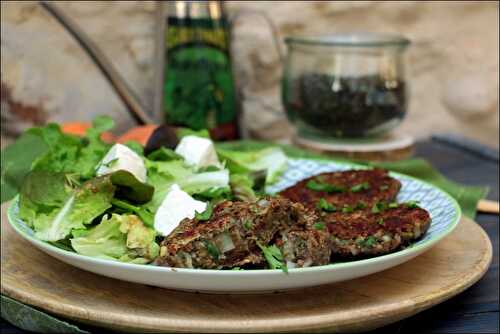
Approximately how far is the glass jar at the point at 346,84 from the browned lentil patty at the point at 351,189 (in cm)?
59

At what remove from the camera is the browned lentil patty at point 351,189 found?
1.11 meters

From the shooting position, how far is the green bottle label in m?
1.89

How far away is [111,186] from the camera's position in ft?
3.25

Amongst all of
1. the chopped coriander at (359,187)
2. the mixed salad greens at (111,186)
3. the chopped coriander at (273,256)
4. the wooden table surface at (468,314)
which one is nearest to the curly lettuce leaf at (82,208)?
the mixed salad greens at (111,186)

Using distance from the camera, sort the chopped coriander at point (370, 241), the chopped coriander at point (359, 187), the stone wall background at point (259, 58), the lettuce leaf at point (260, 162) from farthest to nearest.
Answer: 1. the stone wall background at point (259, 58)
2. the lettuce leaf at point (260, 162)
3. the chopped coriander at point (359, 187)
4. the chopped coriander at point (370, 241)

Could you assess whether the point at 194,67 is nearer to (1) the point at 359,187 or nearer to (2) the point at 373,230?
(1) the point at 359,187

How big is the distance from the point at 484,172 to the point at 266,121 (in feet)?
2.35

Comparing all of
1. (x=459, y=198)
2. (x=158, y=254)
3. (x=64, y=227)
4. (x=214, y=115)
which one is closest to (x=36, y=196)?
(x=64, y=227)

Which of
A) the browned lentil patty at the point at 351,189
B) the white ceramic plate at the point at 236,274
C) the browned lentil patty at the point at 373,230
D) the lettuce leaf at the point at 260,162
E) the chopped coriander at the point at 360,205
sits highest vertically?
the white ceramic plate at the point at 236,274

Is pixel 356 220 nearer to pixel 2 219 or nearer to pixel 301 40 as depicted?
pixel 2 219

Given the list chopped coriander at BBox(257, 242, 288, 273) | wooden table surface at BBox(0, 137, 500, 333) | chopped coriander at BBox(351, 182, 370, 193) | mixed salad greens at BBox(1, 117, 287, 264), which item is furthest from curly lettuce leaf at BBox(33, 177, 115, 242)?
chopped coriander at BBox(351, 182, 370, 193)

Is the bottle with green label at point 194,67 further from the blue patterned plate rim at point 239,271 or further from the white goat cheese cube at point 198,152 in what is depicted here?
the blue patterned plate rim at point 239,271

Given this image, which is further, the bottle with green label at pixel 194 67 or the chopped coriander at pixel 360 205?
the bottle with green label at pixel 194 67

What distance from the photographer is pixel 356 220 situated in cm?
99
